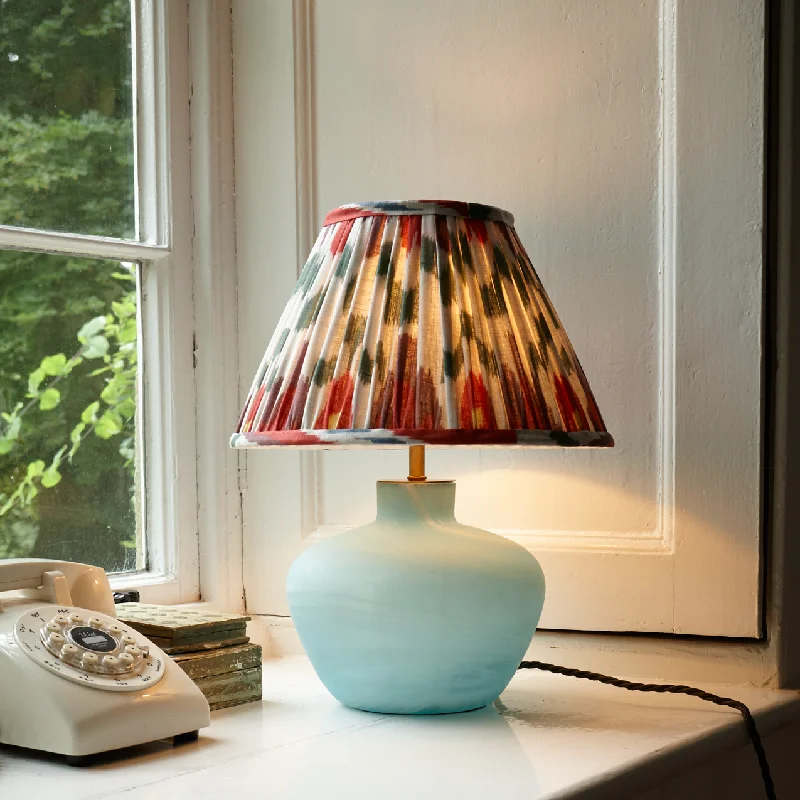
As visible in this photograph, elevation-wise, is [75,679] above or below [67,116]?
below

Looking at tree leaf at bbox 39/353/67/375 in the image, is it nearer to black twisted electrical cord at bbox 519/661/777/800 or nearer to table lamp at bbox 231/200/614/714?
table lamp at bbox 231/200/614/714

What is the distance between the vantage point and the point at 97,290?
171 cm

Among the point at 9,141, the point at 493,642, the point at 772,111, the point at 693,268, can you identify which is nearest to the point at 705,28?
the point at 772,111

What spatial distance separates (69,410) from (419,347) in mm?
674

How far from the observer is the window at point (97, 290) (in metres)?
1.61

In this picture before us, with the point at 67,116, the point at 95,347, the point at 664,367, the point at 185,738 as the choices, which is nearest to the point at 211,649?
the point at 185,738

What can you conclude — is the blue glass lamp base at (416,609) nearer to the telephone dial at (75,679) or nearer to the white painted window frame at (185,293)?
the telephone dial at (75,679)

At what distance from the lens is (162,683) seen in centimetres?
119

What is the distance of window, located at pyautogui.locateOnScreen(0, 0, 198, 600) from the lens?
1605 mm

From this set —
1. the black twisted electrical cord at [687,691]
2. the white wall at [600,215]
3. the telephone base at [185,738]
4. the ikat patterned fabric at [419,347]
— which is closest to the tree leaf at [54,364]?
the white wall at [600,215]

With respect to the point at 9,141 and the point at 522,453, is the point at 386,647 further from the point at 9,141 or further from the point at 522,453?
the point at 9,141

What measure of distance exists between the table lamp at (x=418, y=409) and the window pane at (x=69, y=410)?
47 centimetres

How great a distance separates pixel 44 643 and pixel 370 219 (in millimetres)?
570

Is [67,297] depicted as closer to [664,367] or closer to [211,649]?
[211,649]
